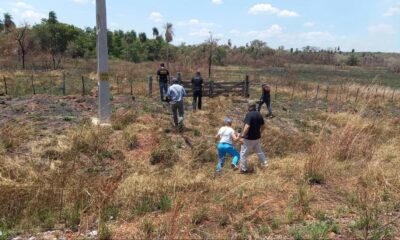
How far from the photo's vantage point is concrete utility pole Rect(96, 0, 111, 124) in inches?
461

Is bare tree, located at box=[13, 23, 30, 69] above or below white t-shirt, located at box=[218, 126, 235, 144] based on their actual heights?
above

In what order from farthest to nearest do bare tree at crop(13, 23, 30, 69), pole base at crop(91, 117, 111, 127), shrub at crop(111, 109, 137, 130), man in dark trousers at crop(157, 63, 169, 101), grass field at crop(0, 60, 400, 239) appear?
bare tree at crop(13, 23, 30, 69), man in dark trousers at crop(157, 63, 169, 101), shrub at crop(111, 109, 137, 130), pole base at crop(91, 117, 111, 127), grass field at crop(0, 60, 400, 239)

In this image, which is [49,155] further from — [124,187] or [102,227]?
[102,227]

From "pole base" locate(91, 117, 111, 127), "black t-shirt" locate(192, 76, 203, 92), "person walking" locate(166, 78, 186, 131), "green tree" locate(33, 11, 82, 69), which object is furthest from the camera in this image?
"green tree" locate(33, 11, 82, 69)

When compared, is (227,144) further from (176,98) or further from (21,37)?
(21,37)

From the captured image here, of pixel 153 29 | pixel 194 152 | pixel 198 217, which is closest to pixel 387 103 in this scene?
pixel 194 152

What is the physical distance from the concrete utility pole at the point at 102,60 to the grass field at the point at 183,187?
0.53 m

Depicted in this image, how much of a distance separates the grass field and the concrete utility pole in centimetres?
53

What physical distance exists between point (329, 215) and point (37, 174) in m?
4.29

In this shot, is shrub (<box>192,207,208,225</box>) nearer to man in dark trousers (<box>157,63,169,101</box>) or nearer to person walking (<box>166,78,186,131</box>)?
person walking (<box>166,78,186,131</box>)

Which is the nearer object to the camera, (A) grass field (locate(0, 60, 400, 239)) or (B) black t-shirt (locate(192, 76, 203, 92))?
(A) grass field (locate(0, 60, 400, 239))

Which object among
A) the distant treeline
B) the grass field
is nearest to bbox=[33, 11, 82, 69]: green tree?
the distant treeline

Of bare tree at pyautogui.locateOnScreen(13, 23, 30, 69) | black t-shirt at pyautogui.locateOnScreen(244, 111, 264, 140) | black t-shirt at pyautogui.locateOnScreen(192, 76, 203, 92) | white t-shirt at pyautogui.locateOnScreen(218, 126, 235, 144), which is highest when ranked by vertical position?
bare tree at pyautogui.locateOnScreen(13, 23, 30, 69)

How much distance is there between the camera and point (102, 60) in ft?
39.3
